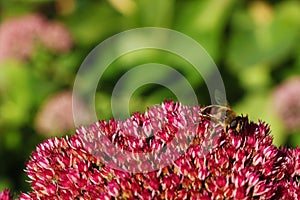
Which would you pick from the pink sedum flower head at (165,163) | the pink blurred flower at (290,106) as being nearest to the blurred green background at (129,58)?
the pink blurred flower at (290,106)

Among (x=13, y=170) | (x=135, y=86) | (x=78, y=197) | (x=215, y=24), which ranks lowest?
(x=78, y=197)

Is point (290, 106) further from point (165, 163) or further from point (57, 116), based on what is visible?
point (165, 163)

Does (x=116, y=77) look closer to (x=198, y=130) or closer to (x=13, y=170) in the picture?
(x=13, y=170)

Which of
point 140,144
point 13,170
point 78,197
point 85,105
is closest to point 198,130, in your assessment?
point 140,144

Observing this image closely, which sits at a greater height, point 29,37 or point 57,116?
point 29,37

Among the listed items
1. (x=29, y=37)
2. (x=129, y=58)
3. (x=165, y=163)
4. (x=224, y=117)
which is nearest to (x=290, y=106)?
(x=129, y=58)

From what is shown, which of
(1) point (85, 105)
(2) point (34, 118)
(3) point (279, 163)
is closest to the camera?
(3) point (279, 163)

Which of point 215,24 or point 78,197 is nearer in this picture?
point 78,197

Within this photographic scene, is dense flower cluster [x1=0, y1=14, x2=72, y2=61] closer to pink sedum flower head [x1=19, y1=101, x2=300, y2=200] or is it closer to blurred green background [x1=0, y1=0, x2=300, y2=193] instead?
blurred green background [x1=0, y1=0, x2=300, y2=193]
